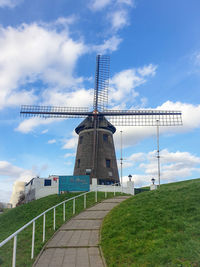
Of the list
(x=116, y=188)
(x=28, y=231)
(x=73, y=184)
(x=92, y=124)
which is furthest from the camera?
(x=92, y=124)

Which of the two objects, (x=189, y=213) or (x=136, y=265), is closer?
(x=136, y=265)

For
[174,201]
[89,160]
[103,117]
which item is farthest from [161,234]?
[103,117]

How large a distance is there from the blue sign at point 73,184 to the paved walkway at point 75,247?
1271 centimetres

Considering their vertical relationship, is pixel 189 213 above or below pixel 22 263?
above

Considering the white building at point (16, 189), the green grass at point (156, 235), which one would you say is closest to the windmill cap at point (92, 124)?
the green grass at point (156, 235)

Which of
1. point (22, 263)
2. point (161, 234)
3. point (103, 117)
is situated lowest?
point (22, 263)

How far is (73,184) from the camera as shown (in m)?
27.2

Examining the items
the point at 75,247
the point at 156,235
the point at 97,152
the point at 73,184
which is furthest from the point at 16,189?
the point at 156,235

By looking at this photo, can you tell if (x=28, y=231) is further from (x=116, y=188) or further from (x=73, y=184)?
(x=116, y=188)

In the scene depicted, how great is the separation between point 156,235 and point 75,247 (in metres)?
3.02

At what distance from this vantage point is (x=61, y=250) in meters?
9.34

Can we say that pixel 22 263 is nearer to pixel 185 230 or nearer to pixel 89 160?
pixel 185 230

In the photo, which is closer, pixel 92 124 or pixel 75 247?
pixel 75 247

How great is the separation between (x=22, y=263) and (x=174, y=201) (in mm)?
8507
